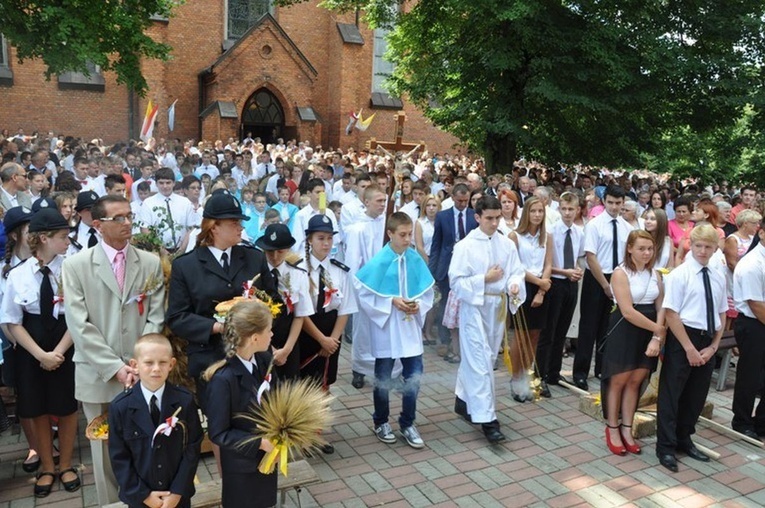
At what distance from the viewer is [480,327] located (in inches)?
241

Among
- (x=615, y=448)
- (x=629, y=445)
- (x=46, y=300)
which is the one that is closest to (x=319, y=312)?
(x=46, y=300)

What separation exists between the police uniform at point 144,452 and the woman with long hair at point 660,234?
17.6 ft

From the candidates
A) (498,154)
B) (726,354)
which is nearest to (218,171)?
(498,154)

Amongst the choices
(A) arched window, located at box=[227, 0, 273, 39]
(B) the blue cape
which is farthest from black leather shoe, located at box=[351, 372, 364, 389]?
(A) arched window, located at box=[227, 0, 273, 39]

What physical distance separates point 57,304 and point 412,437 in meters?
3.17

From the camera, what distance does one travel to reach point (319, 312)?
5898 millimetres

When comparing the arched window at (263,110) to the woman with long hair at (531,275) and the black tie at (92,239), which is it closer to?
the black tie at (92,239)

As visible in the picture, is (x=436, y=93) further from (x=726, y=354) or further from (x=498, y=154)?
(x=726, y=354)

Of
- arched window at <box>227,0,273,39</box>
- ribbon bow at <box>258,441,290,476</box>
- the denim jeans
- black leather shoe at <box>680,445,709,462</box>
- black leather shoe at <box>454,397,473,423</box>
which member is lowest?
black leather shoe at <box>680,445,709,462</box>

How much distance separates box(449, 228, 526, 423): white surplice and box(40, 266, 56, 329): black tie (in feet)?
11.2

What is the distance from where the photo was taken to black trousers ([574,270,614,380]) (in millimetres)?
7793

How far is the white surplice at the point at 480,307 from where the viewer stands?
609 cm

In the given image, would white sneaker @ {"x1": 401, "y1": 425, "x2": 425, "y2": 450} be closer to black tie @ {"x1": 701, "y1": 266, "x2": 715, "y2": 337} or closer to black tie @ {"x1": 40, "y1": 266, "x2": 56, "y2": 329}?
black tie @ {"x1": 701, "y1": 266, "x2": 715, "y2": 337}

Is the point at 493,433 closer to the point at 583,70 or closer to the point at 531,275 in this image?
the point at 531,275
